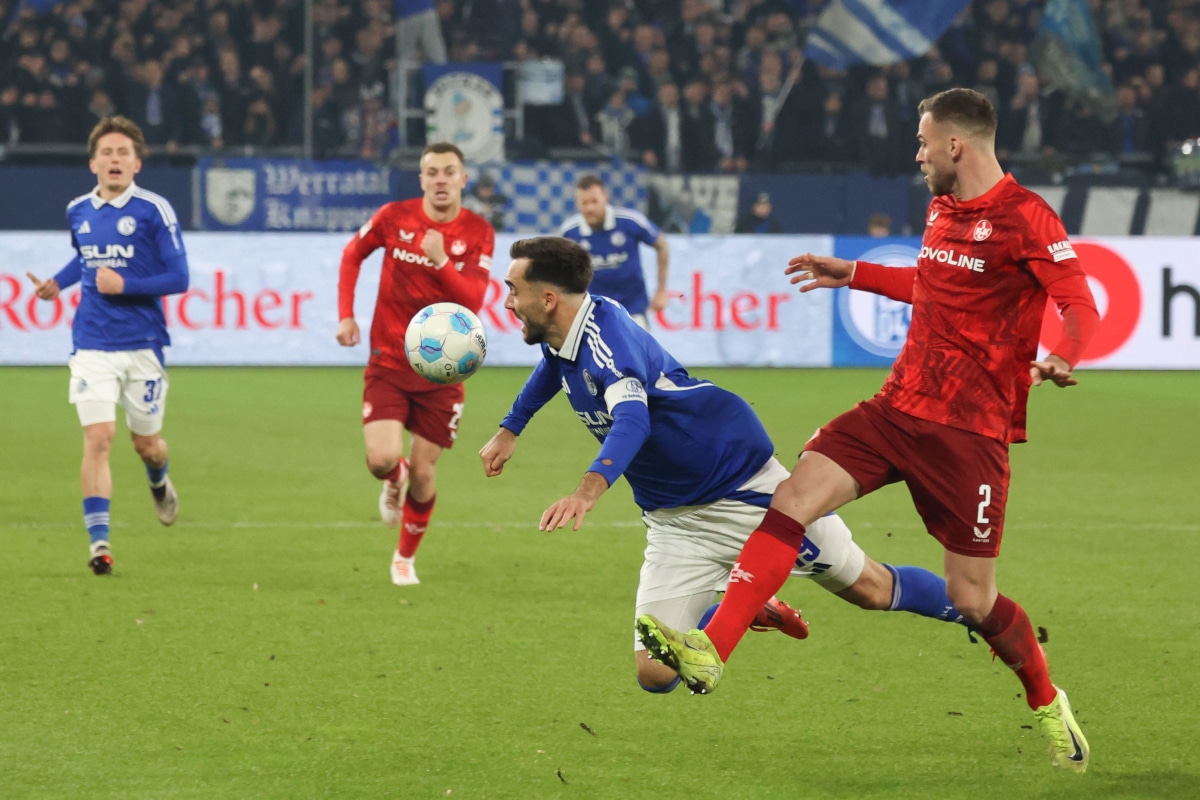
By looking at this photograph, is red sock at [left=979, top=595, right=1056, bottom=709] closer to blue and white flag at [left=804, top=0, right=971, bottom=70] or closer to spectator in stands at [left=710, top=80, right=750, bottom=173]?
spectator in stands at [left=710, top=80, right=750, bottom=173]

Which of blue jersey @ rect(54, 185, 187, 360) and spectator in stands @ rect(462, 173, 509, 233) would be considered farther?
spectator in stands @ rect(462, 173, 509, 233)

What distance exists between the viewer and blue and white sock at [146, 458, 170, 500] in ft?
25.5

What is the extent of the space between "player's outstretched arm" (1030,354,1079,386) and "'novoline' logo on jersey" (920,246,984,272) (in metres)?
0.53

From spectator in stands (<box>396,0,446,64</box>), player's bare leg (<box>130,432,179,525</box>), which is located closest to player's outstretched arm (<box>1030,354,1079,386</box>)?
player's bare leg (<box>130,432,179,525</box>)

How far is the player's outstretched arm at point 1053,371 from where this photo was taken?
150 inches

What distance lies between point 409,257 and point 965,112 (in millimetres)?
3520

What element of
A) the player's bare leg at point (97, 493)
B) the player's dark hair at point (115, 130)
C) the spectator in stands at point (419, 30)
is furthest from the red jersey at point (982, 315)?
the spectator in stands at point (419, 30)

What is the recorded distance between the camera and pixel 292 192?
17.7 meters

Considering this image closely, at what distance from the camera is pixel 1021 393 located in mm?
4488

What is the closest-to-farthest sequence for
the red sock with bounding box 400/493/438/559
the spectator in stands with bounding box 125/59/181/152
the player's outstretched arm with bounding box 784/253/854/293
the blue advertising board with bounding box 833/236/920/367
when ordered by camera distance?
1. the player's outstretched arm with bounding box 784/253/854/293
2. the red sock with bounding box 400/493/438/559
3. the blue advertising board with bounding box 833/236/920/367
4. the spectator in stands with bounding box 125/59/181/152

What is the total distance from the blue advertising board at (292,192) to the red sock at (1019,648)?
1365 cm

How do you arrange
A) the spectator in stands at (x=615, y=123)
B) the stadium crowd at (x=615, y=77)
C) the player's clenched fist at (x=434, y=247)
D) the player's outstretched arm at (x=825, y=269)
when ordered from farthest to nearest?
the spectator in stands at (x=615, y=123) < the stadium crowd at (x=615, y=77) < the player's clenched fist at (x=434, y=247) < the player's outstretched arm at (x=825, y=269)

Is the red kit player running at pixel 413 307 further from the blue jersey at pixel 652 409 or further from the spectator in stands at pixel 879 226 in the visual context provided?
the spectator in stands at pixel 879 226

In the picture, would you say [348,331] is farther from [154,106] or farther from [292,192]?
[154,106]
